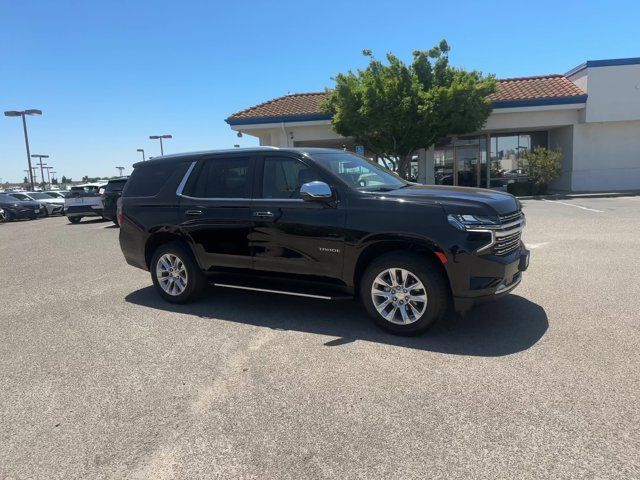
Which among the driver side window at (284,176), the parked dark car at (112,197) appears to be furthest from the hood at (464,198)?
the parked dark car at (112,197)

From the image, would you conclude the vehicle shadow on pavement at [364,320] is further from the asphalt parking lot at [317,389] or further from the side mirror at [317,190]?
the side mirror at [317,190]

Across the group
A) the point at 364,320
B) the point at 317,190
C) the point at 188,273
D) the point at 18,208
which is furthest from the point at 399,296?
the point at 18,208

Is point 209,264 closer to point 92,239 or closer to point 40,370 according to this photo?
point 40,370

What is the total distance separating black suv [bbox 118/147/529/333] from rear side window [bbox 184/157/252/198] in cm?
1

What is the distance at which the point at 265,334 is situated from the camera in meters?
4.78

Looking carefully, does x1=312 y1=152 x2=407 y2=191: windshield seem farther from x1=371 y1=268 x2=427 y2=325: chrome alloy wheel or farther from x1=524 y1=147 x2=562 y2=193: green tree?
x1=524 y1=147 x2=562 y2=193: green tree

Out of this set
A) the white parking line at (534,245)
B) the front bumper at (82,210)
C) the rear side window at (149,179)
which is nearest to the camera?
the rear side window at (149,179)

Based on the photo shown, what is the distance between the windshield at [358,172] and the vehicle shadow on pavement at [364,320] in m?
1.43

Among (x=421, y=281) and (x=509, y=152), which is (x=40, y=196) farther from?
(x=421, y=281)

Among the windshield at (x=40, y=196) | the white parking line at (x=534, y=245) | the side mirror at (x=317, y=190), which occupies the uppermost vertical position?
the side mirror at (x=317, y=190)

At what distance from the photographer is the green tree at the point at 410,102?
19.6m

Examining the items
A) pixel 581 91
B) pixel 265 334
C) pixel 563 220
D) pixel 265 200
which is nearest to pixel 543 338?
pixel 265 334

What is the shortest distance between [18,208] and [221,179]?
2303 cm

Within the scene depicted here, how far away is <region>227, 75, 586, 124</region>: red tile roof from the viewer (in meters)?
21.6
